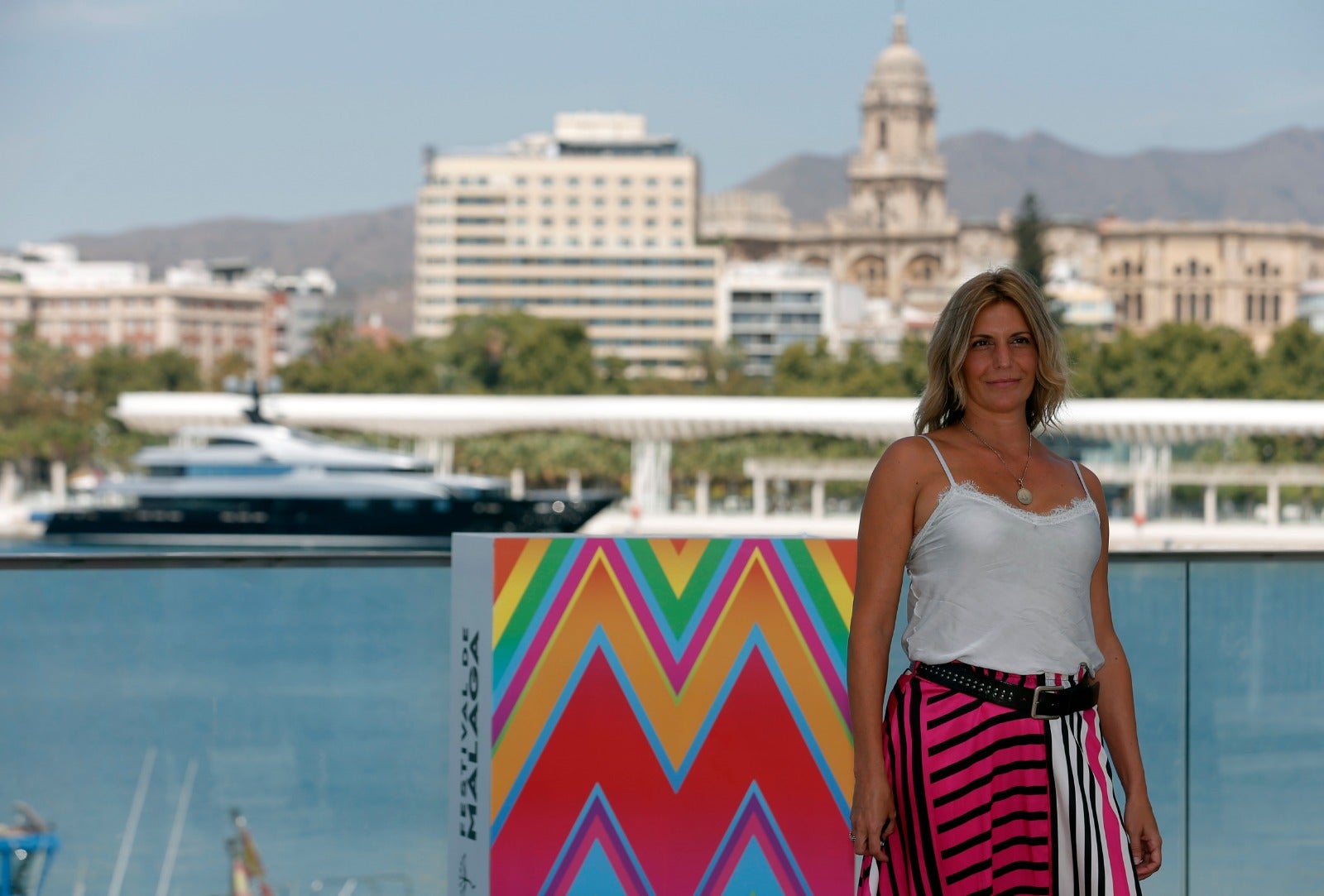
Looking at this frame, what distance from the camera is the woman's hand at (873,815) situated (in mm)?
2215

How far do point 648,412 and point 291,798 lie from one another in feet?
142

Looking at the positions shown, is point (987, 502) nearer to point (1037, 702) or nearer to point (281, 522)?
point (1037, 702)

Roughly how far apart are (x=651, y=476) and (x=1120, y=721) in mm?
45110

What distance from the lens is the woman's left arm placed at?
234 cm

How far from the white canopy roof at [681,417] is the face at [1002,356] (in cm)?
4288

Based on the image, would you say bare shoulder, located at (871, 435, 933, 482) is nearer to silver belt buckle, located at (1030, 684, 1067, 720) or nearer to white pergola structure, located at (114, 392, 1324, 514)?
silver belt buckle, located at (1030, 684, 1067, 720)

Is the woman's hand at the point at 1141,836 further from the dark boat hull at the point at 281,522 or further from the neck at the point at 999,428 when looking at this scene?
the dark boat hull at the point at 281,522

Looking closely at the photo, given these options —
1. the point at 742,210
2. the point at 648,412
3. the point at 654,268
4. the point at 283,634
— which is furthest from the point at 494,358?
the point at 283,634

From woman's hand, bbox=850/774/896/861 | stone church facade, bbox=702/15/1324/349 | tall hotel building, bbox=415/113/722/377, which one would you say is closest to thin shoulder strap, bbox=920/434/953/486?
woman's hand, bbox=850/774/896/861

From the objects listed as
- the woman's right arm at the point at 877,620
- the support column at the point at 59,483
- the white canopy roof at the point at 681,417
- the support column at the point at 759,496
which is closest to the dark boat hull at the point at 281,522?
the white canopy roof at the point at 681,417

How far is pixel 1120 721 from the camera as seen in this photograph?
2.37 meters

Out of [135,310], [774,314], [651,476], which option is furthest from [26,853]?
[135,310]

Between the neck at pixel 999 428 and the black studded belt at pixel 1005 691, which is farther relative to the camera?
the neck at pixel 999 428

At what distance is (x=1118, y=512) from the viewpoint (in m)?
52.0
